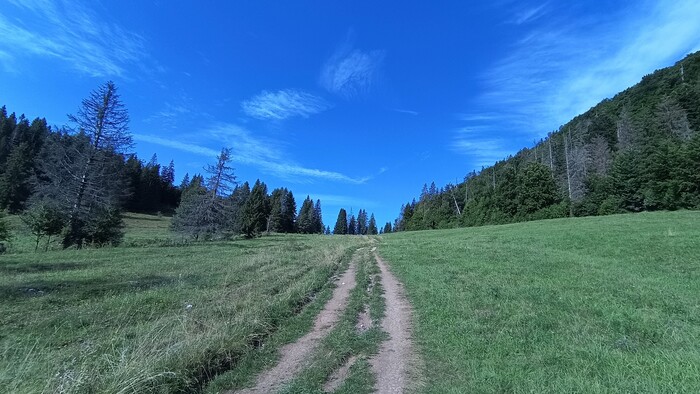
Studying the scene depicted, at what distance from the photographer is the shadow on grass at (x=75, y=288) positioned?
11.6 m

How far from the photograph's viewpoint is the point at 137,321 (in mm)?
9148

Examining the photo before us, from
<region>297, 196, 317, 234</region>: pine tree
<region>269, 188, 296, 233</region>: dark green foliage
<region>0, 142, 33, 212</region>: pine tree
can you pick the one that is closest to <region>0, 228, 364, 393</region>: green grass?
<region>0, 142, 33, 212</region>: pine tree

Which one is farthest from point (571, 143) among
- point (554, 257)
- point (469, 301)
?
point (469, 301)

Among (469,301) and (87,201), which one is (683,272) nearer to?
(469,301)

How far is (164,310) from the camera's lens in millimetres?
10344

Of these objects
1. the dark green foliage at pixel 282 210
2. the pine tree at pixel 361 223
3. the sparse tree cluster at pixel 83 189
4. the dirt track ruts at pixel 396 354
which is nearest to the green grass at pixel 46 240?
the sparse tree cluster at pixel 83 189

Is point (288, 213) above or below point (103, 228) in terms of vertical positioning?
above

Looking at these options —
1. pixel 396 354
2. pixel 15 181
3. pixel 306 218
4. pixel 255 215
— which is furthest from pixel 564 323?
pixel 306 218

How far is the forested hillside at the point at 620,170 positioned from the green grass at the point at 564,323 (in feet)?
109

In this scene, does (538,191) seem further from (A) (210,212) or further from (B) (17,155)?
(B) (17,155)

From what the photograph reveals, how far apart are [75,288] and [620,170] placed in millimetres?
60248

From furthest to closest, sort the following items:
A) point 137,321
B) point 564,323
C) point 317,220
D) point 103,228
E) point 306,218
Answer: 1. point 317,220
2. point 306,218
3. point 103,228
4. point 137,321
5. point 564,323

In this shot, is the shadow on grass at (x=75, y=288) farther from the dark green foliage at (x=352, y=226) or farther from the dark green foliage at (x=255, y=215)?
the dark green foliage at (x=352, y=226)

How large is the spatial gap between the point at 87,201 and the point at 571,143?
9932 centimetres
